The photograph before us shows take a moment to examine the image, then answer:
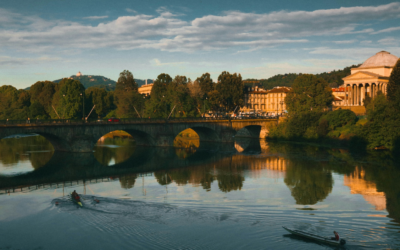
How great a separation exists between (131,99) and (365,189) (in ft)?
334

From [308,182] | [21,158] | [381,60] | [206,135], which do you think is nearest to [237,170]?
[308,182]

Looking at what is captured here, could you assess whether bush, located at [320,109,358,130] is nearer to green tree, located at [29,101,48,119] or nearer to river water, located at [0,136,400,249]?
river water, located at [0,136,400,249]

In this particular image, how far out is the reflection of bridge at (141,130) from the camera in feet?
234

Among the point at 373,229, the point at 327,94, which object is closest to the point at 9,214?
the point at 373,229

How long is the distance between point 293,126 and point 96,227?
84.2 metres

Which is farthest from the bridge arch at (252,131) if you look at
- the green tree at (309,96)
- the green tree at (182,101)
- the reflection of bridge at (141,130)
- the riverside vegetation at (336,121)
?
the green tree at (182,101)

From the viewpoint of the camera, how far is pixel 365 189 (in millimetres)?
44875

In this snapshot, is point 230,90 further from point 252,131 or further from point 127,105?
point 127,105

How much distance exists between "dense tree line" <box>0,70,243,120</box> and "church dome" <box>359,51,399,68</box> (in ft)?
174

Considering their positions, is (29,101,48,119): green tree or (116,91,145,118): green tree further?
(29,101,48,119): green tree

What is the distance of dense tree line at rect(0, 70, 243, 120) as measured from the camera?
11838 cm

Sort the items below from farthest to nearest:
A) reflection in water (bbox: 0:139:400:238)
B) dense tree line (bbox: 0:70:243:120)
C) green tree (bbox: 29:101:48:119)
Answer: green tree (bbox: 29:101:48:119) → dense tree line (bbox: 0:70:243:120) → reflection in water (bbox: 0:139:400:238)

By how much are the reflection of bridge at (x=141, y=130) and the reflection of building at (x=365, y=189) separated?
47751 millimetres

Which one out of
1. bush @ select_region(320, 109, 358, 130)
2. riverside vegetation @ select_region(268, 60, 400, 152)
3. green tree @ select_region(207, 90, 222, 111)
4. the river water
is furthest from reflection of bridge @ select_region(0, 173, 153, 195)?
green tree @ select_region(207, 90, 222, 111)
